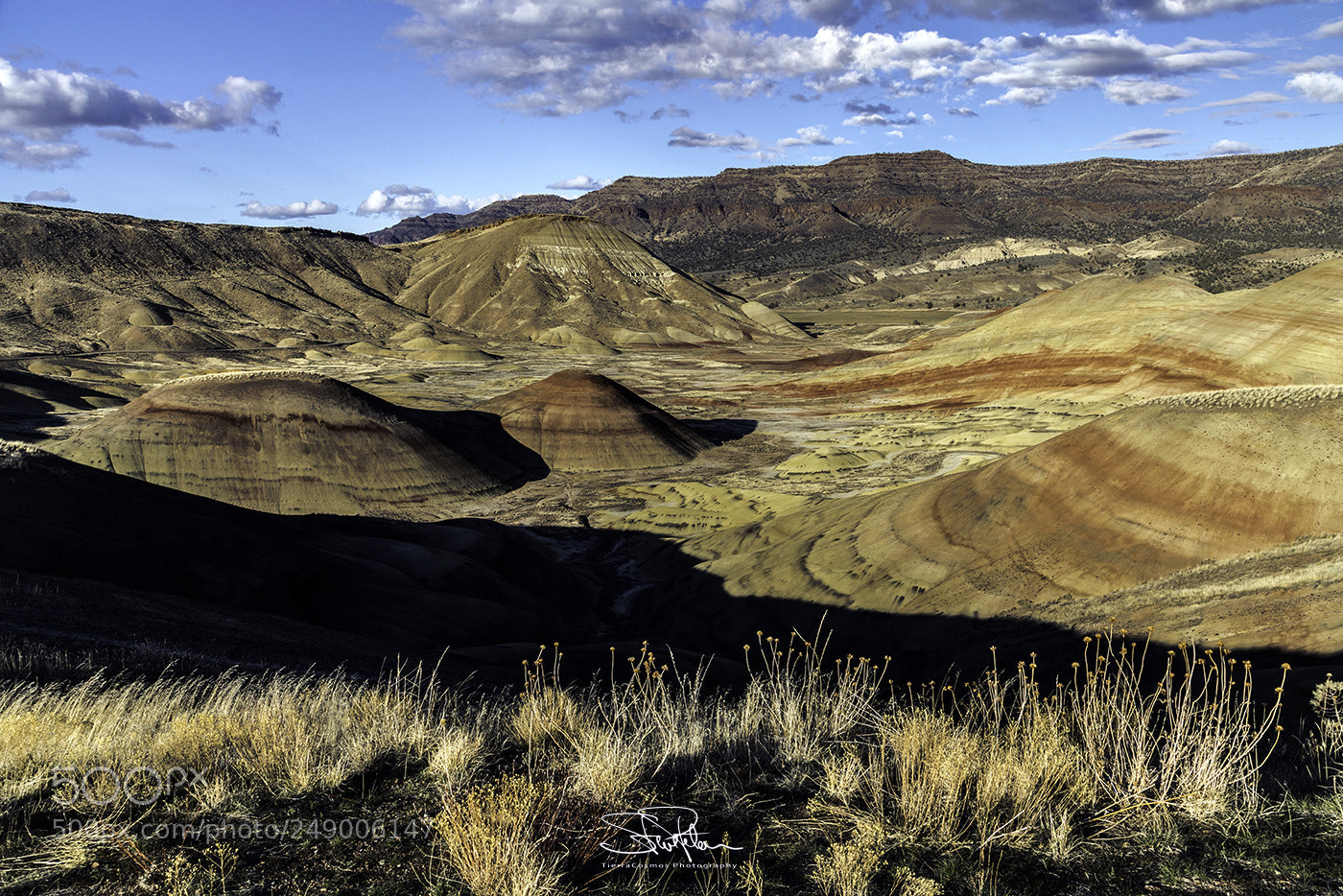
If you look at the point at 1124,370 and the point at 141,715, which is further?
the point at 1124,370

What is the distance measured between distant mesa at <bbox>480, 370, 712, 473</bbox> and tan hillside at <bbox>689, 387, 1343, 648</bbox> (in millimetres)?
28190

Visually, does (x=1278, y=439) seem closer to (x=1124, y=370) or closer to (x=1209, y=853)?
(x=1209, y=853)

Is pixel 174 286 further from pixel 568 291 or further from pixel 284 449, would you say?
pixel 284 449

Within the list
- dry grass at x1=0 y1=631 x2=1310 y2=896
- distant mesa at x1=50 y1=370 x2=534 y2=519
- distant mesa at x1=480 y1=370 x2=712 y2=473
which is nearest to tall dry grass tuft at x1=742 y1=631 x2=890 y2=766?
dry grass at x1=0 y1=631 x2=1310 y2=896

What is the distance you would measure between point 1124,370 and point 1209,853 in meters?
56.8

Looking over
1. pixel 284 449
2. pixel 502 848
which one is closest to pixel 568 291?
pixel 284 449

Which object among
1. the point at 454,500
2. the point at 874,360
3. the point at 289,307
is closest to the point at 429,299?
the point at 289,307

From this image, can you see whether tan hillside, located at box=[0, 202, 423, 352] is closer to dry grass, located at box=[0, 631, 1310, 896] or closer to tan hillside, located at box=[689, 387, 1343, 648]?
tan hillside, located at box=[689, 387, 1343, 648]

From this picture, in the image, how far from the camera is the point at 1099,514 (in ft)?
58.7

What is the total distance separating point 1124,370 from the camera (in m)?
54.1
